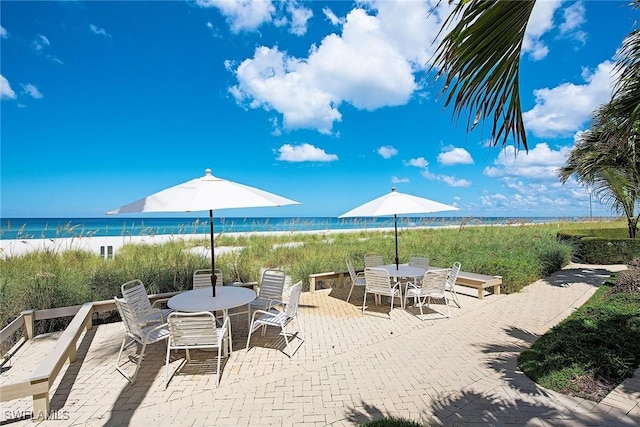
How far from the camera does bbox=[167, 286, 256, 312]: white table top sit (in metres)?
4.05

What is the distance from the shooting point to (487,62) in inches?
76.2

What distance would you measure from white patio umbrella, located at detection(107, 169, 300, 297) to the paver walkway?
4.65 feet

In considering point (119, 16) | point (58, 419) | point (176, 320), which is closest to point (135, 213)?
point (176, 320)

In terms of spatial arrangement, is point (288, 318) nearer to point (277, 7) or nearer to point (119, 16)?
point (277, 7)

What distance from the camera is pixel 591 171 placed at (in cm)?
876

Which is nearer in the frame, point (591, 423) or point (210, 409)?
point (591, 423)

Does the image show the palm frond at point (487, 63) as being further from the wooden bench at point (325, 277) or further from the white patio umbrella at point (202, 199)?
the wooden bench at point (325, 277)

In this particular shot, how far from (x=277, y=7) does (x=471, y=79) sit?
9.14 meters

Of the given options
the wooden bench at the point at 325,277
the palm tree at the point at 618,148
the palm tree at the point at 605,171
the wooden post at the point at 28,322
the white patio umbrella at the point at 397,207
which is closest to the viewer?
the palm tree at the point at 618,148

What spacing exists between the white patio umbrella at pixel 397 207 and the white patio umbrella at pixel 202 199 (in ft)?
7.27

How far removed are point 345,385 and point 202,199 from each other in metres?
2.73

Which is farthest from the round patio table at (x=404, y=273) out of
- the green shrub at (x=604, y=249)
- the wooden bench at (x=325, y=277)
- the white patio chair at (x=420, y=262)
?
the green shrub at (x=604, y=249)

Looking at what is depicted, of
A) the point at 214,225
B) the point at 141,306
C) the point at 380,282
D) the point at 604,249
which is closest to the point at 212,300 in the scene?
the point at 141,306

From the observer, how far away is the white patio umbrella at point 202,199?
3.98m
